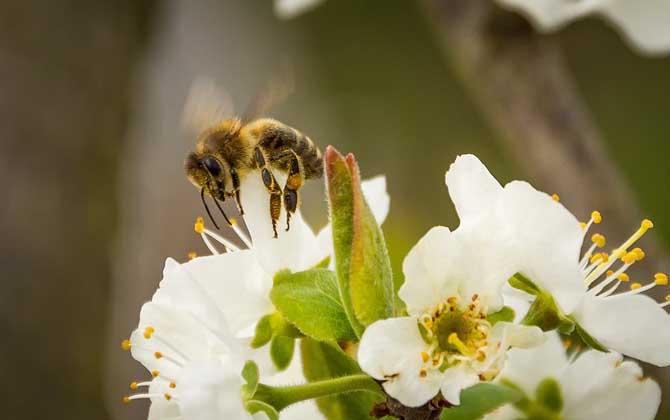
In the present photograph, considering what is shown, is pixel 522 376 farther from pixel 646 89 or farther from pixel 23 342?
pixel 646 89

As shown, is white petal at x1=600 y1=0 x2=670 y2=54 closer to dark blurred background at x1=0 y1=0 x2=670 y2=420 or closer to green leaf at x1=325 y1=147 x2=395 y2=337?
dark blurred background at x1=0 y1=0 x2=670 y2=420

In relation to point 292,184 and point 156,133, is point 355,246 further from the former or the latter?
point 156,133

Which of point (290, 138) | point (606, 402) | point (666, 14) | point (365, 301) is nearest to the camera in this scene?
point (365, 301)

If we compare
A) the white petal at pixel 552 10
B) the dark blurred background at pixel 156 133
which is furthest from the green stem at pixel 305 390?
the white petal at pixel 552 10

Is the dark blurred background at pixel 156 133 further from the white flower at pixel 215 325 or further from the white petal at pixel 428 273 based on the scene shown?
the white petal at pixel 428 273

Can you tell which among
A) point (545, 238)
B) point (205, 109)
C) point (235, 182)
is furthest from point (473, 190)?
point (205, 109)

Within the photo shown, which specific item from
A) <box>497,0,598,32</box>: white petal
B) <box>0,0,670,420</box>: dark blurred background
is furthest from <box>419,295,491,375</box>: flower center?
<box>497,0,598,32</box>: white petal

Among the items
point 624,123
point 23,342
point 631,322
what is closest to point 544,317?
point 631,322
